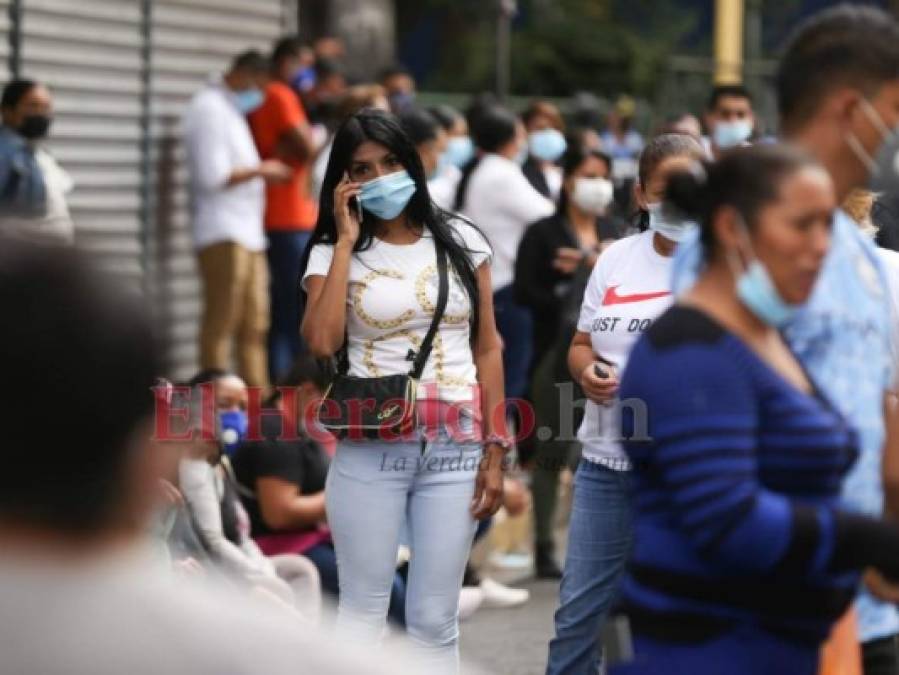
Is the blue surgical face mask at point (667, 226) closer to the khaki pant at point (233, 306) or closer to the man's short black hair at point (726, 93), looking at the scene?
the man's short black hair at point (726, 93)

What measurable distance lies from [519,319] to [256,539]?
2.78 meters

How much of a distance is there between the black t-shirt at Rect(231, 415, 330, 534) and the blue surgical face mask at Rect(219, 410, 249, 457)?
42 mm

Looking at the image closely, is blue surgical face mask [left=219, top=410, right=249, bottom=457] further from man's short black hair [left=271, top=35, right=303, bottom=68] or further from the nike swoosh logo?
man's short black hair [left=271, top=35, right=303, bottom=68]

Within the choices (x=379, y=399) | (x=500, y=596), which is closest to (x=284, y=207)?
(x=500, y=596)

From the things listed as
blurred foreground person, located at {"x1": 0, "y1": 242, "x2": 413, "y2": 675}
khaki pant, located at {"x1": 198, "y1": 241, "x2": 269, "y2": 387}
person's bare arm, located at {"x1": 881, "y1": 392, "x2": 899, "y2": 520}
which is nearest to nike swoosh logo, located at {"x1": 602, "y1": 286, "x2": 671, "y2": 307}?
person's bare arm, located at {"x1": 881, "y1": 392, "x2": 899, "y2": 520}

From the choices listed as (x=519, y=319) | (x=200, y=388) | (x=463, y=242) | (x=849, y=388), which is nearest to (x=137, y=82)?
(x=519, y=319)

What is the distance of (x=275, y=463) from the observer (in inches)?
307

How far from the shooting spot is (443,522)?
568cm

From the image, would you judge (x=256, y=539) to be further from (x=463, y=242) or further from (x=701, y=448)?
(x=701, y=448)

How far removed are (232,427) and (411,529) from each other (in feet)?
7.31

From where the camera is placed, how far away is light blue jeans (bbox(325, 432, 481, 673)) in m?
5.67

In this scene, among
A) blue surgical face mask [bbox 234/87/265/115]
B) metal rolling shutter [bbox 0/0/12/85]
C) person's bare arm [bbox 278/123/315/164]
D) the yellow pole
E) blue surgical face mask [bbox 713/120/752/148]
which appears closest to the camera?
metal rolling shutter [bbox 0/0/12/85]

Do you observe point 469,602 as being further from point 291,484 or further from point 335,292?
point 335,292

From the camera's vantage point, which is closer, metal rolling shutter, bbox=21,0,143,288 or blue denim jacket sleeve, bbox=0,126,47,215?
blue denim jacket sleeve, bbox=0,126,47,215
